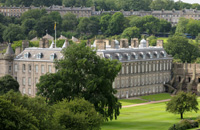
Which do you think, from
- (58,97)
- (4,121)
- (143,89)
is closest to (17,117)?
(4,121)

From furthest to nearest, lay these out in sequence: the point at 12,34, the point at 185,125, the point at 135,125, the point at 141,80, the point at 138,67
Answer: the point at 12,34
the point at 141,80
the point at 138,67
the point at 135,125
the point at 185,125

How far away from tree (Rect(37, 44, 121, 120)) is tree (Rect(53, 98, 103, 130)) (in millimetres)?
8204

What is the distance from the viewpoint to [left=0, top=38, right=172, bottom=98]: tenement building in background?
332ft

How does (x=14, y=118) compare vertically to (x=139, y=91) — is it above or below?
above

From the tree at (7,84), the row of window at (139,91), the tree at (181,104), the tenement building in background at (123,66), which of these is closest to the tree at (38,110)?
the tree at (181,104)

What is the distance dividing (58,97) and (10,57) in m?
32.3

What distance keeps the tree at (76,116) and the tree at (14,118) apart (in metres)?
4.61

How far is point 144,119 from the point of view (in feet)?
262

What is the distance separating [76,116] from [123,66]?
45590mm

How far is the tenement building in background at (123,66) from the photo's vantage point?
332 feet

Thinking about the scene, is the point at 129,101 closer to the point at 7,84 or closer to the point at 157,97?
the point at 157,97

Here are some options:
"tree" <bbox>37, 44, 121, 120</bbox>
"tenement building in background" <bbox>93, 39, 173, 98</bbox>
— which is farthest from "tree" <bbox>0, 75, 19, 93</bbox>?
"tenement building in background" <bbox>93, 39, 173, 98</bbox>

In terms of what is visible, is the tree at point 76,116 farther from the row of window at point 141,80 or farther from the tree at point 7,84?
the row of window at point 141,80

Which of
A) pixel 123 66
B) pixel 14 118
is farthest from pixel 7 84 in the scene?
pixel 14 118
